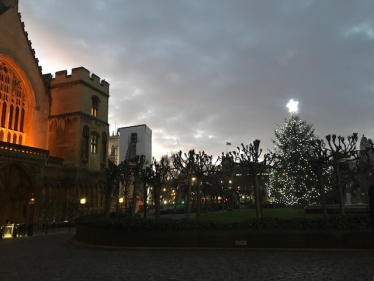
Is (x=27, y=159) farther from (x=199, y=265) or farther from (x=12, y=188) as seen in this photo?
(x=199, y=265)

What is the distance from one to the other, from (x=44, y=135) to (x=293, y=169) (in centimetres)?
3349

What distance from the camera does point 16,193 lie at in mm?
30500

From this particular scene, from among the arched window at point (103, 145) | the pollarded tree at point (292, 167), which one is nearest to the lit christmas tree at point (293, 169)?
the pollarded tree at point (292, 167)

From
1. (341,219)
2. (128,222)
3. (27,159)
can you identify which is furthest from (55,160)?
(341,219)

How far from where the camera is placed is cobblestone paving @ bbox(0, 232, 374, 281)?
10.3 metres

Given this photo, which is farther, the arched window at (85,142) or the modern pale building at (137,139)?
the modern pale building at (137,139)

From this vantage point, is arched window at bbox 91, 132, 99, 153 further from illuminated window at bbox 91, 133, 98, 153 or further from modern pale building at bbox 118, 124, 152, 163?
modern pale building at bbox 118, 124, 152, 163

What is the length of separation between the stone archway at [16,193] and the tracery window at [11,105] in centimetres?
414

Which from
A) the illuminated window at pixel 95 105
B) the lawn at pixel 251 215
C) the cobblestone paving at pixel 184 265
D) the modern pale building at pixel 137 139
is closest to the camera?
the cobblestone paving at pixel 184 265

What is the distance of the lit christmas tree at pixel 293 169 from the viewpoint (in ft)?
143

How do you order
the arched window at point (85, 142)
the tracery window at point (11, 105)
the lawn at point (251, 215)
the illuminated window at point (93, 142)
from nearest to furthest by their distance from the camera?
1. the lawn at point (251, 215)
2. the tracery window at point (11, 105)
3. the arched window at point (85, 142)
4. the illuminated window at point (93, 142)

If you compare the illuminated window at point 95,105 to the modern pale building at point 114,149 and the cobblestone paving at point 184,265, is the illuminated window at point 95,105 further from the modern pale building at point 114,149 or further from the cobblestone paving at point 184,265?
the modern pale building at point 114,149

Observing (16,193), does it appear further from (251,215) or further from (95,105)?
(251,215)

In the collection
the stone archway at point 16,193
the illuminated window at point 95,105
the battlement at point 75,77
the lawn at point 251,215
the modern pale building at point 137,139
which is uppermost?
the modern pale building at point 137,139
